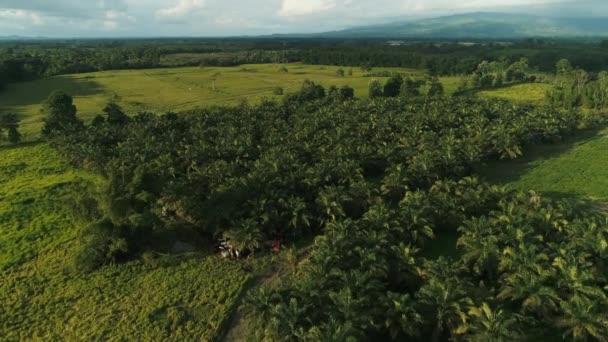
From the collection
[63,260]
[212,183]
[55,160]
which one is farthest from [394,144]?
[55,160]

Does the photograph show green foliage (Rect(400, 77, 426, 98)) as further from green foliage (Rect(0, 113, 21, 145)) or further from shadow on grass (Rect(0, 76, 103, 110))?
shadow on grass (Rect(0, 76, 103, 110))

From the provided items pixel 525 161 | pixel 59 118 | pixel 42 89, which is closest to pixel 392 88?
pixel 525 161

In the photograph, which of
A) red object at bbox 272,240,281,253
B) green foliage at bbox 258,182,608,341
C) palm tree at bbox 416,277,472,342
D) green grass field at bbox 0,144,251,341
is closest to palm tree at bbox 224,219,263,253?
red object at bbox 272,240,281,253

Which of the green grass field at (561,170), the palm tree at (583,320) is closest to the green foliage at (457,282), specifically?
the palm tree at (583,320)

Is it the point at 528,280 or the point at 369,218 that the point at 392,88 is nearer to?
the point at 369,218

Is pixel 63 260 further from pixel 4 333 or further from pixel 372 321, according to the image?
pixel 372 321
